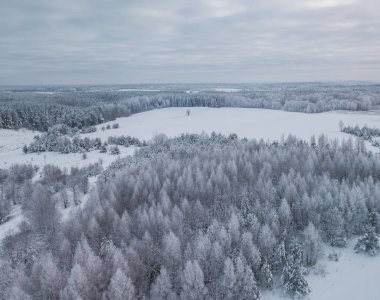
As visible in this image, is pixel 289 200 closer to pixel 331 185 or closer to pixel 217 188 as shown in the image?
pixel 331 185

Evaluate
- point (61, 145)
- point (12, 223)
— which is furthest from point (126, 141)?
point (12, 223)

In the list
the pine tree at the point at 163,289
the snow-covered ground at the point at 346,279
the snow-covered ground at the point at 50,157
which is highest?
the pine tree at the point at 163,289

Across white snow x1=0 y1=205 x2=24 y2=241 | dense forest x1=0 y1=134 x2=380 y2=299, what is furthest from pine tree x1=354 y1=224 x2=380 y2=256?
white snow x1=0 y1=205 x2=24 y2=241

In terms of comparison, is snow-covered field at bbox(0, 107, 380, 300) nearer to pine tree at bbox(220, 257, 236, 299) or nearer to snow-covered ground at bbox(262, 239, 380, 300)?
snow-covered ground at bbox(262, 239, 380, 300)

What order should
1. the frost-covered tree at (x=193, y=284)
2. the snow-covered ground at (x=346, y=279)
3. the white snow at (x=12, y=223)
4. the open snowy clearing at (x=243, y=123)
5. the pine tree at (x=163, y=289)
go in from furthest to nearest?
the open snowy clearing at (x=243, y=123), the white snow at (x=12, y=223), the snow-covered ground at (x=346, y=279), the pine tree at (x=163, y=289), the frost-covered tree at (x=193, y=284)

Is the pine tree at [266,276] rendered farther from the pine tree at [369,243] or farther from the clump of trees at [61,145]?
the clump of trees at [61,145]

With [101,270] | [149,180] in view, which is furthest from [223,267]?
[149,180]

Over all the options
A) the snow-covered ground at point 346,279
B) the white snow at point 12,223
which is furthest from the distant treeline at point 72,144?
the snow-covered ground at point 346,279
